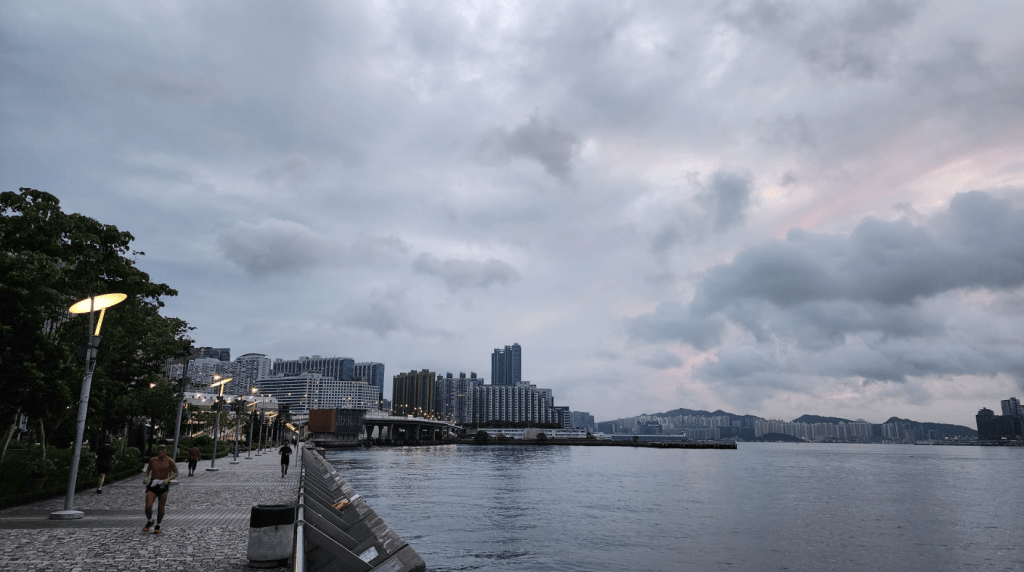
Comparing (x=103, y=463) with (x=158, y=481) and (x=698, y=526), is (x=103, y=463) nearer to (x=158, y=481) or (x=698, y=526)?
(x=158, y=481)

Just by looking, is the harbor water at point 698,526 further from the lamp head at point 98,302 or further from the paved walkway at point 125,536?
the lamp head at point 98,302

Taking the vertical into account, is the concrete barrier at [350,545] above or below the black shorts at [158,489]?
below

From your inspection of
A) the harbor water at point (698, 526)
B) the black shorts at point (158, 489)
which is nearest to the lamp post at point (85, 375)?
the black shorts at point (158, 489)

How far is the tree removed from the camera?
19984 mm

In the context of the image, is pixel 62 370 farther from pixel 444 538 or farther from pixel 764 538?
pixel 764 538

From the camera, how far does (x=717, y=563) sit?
26156 mm

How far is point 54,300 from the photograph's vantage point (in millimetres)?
20391

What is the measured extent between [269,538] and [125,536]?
5.75m

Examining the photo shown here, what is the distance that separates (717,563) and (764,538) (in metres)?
7.96

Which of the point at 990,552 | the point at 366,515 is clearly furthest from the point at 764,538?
the point at 366,515

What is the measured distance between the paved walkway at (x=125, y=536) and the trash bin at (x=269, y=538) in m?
0.36

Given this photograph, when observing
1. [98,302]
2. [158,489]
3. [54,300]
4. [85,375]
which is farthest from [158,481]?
[54,300]

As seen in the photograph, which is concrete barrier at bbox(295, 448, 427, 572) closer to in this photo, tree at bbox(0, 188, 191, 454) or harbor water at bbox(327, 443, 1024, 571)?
harbor water at bbox(327, 443, 1024, 571)

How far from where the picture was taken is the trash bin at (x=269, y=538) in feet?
39.1
